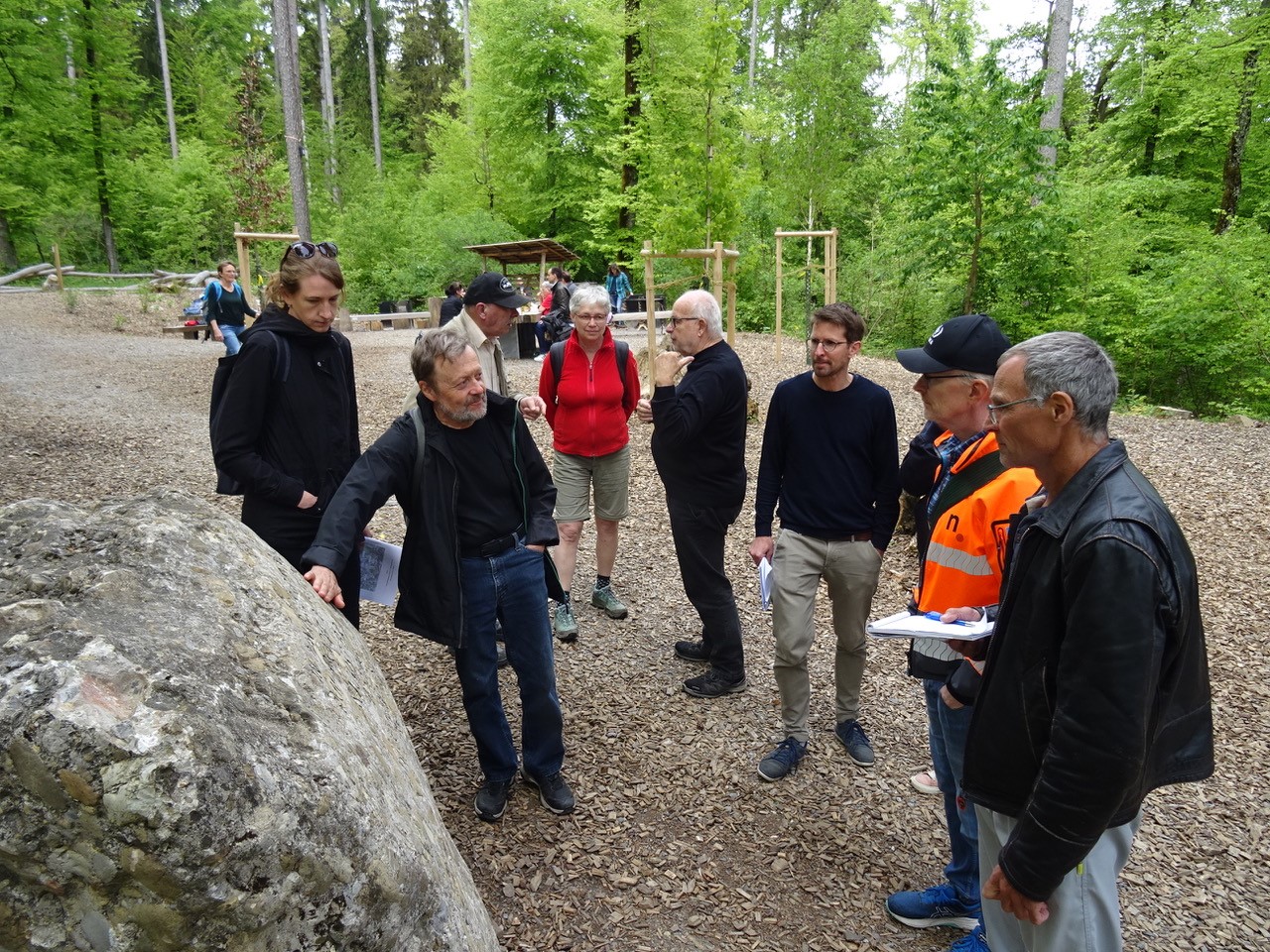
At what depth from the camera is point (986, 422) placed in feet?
8.65

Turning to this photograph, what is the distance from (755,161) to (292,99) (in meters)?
11.7

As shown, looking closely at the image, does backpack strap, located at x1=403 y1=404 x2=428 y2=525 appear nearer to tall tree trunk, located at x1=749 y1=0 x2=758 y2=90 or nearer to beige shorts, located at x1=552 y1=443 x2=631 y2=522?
beige shorts, located at x1=552 y1=443 x2=631 y2=522

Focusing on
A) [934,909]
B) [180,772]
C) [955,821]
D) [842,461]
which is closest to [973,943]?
[934,909]

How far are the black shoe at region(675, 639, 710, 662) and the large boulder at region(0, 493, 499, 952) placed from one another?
2.91 meters

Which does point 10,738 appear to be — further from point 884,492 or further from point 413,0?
point 413,0

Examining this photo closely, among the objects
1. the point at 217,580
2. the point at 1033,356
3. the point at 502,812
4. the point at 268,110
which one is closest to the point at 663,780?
the point at 502,812

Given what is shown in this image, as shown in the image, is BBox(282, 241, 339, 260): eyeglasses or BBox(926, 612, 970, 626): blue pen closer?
BBox(926, 612, 970, 626): blue pen

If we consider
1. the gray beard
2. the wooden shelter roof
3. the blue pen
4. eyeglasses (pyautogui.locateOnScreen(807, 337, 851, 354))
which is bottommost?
the blue pen

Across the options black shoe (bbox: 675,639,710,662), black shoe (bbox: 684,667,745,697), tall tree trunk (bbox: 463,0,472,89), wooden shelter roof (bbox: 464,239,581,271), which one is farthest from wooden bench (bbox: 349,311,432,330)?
black shoe (bbox: 684,667,745,697)

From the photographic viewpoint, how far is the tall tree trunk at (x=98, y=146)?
25.9 meters

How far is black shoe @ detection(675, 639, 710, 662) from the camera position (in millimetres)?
4750

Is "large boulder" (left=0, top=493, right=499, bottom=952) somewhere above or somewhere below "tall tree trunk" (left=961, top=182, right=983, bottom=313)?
below

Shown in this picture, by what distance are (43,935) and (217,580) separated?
75 centimetres

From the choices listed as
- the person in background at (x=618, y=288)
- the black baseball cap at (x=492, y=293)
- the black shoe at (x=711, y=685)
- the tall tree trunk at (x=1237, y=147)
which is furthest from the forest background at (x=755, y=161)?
the black shoe at (x=711, y=685)
